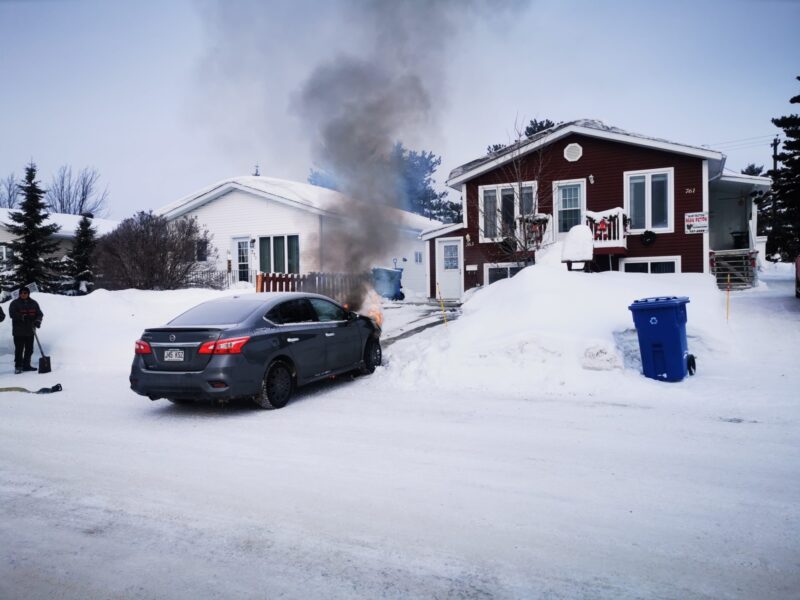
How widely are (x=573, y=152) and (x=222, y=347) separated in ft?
51.3

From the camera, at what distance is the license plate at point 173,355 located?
6715mm

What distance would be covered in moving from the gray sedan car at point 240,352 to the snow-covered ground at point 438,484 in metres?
0.37

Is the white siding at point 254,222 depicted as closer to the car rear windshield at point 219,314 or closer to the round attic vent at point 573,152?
the round attic vent at point 573,152

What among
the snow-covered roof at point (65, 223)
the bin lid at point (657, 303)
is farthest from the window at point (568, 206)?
the snow-covered roof at point (65, 223)

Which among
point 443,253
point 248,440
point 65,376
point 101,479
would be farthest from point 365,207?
point 101,479

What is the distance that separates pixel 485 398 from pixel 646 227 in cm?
1290

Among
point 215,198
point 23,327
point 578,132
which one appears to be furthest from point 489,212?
point 23,327

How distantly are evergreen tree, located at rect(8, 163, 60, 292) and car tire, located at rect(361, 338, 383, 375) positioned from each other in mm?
17423

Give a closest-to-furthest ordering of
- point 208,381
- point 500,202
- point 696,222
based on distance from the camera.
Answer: point 208,381 → point 696,222 → point 500,202

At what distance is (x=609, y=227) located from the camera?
58.5ft

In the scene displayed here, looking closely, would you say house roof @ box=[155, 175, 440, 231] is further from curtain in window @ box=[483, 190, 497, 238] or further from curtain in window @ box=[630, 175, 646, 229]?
curtain in window @ box=[630, 175, 646, 229]

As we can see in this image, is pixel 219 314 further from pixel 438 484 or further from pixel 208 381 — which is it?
pixel 438 484

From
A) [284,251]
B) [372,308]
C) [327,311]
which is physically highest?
[284,251]

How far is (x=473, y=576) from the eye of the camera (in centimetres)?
294
